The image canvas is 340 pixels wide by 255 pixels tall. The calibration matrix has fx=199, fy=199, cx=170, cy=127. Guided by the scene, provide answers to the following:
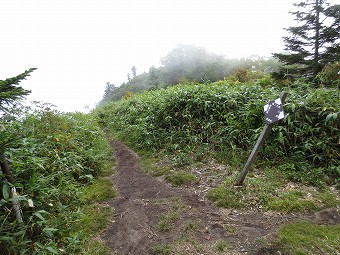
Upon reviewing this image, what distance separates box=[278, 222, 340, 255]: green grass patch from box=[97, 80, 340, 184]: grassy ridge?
131 centimetres

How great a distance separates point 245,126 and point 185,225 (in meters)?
2.97

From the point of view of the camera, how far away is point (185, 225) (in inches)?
105

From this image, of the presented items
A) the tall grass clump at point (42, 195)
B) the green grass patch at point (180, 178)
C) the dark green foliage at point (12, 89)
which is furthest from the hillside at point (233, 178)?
the dark green foliage at point (12, 89)

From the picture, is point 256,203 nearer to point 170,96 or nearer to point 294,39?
point 170,96

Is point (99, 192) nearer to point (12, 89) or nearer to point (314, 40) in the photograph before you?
point (12, 89)

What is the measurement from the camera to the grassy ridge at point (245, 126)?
3.92 m

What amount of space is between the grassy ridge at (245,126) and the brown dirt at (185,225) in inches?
55.9

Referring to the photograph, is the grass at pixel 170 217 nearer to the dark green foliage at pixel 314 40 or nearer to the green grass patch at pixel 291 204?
the green grass patch at pixel 291 204

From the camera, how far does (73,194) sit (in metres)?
3.42

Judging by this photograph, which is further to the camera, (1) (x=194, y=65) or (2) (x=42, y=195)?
(1) (x=194, y=65)

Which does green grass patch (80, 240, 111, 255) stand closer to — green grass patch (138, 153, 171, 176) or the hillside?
the hillside

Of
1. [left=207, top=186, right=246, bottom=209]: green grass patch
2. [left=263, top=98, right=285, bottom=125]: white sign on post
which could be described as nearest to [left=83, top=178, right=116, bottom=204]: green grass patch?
[left=207, top=186, right=246, bottom=209]: green grass patch

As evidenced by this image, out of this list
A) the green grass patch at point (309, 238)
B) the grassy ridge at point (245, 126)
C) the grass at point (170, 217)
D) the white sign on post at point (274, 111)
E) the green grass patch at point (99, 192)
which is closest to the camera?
the green grass patch at point (309, 238)

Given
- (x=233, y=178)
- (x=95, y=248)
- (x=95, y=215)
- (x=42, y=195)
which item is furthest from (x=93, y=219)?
(x=233, y=178)
